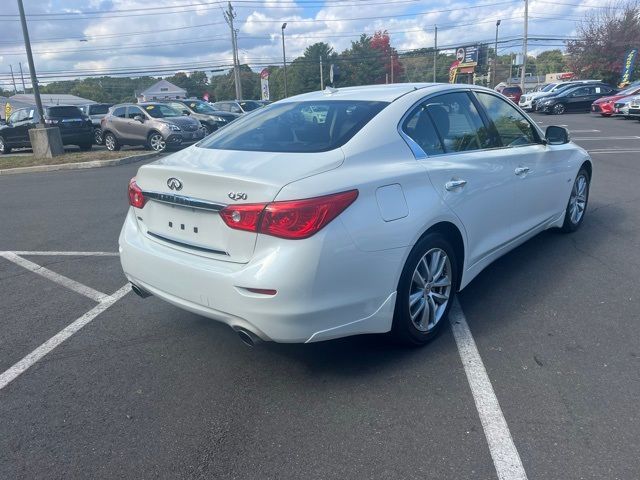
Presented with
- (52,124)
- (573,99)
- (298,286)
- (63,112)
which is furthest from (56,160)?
(573,99)

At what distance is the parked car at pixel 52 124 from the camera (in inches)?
746

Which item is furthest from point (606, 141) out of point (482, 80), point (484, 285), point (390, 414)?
point (482, 80)

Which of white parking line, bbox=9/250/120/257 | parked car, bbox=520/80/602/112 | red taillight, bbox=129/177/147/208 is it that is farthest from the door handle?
parked car, bbox=520/80/602/112

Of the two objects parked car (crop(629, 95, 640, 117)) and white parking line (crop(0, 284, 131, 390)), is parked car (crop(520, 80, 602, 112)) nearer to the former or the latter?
parked car (crop(629, 95, 640, 117))

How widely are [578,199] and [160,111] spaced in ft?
50.7

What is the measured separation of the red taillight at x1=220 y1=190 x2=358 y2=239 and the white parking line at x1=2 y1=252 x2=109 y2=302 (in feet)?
7.94

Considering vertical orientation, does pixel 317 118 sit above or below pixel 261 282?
above

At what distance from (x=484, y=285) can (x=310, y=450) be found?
257 centimetres

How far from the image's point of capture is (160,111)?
18.5 m

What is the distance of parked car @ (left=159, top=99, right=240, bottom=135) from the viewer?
21.7 m

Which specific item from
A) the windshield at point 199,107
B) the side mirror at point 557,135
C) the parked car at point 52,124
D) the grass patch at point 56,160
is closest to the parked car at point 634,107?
the windshield at point 199,107

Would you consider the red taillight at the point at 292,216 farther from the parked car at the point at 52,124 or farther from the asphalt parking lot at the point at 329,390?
the parked car at the point at 52,124

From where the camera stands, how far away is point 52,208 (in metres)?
8.66

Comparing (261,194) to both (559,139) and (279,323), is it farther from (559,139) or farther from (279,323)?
(559,139)
